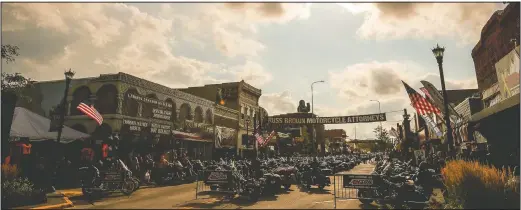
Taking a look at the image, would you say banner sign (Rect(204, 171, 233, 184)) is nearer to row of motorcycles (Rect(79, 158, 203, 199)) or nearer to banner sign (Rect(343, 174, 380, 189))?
row of motorcycles (Rect(79, 158, 203, 199))

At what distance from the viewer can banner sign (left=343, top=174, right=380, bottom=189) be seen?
9.97 meters

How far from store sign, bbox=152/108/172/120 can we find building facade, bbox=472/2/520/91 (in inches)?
1016

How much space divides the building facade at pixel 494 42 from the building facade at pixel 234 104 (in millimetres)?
26802

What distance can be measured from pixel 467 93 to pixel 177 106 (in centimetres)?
5650

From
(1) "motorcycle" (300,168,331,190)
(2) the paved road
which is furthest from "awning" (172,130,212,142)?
(1) "motorcycle" (300,168,331,190)

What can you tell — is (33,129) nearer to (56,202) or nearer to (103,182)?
(103,182)

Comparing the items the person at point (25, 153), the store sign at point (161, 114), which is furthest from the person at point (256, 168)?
the store sign at point (161, 114)

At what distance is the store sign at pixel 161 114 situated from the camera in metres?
26.8

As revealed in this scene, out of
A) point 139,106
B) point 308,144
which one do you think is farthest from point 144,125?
point 308,144

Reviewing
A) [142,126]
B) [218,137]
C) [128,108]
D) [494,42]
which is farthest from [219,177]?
[218,137]

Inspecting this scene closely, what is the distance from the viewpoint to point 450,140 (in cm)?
1355

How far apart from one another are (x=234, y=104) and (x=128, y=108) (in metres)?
20.3

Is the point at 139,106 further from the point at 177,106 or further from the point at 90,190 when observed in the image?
the point at 90,190

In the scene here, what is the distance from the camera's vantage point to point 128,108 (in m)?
25.2
